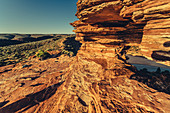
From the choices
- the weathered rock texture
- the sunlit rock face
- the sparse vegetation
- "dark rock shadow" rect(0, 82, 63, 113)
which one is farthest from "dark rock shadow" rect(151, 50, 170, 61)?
the sparse vegetation

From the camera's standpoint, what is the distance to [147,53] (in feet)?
23.5

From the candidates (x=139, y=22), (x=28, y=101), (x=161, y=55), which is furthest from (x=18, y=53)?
(x=161, y=55)

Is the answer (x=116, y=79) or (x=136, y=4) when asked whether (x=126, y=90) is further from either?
(x=136, y=4)

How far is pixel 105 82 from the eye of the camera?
25.2 ft

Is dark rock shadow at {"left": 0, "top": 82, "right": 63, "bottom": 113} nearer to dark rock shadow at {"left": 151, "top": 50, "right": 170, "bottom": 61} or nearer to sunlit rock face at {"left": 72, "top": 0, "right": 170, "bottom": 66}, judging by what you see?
sunlit rock face at {"left": 72, "top": 0, "right": 170, "bottom": 66}

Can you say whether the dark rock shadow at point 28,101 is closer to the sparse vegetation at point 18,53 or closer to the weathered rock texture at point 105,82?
the weathered rock texture at point 105,82

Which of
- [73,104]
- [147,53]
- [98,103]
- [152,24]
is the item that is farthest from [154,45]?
[73,104]

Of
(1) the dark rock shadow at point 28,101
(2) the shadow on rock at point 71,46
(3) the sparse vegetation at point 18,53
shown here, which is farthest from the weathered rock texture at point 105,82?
(2) the shadow on rock at point 71,46

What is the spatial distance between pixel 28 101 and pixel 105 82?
29.5ft

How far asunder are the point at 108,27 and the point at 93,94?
28.4 feet

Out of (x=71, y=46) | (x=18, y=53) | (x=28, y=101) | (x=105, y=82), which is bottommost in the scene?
(x=28, y=101)

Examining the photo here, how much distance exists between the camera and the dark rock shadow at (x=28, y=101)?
270 inches

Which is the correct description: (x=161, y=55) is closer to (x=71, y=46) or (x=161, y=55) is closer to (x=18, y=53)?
(x=71, y=46)

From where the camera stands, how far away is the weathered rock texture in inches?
208
